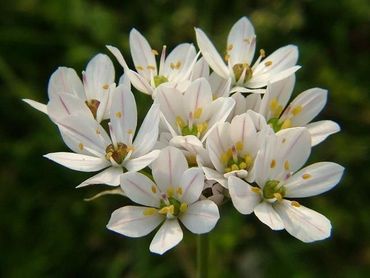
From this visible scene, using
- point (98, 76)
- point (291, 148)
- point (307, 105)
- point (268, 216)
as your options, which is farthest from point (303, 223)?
point (98, 76)

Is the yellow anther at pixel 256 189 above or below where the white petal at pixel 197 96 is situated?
below

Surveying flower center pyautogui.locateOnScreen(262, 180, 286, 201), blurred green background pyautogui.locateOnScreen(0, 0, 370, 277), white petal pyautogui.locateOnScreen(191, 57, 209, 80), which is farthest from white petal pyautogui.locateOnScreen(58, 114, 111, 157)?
blurred green background pyautogui.locateOnScreen(0, 0, 370, 277)

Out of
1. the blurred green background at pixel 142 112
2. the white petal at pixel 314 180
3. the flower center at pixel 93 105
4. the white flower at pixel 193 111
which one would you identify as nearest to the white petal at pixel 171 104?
the white flower at pixel 193 111

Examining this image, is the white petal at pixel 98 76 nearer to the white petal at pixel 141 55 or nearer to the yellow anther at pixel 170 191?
the white petal at pixel 141 55

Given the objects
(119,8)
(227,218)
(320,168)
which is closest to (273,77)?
(320,168)

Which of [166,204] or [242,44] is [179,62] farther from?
[166,204]

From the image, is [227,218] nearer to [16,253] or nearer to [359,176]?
[359,176]
